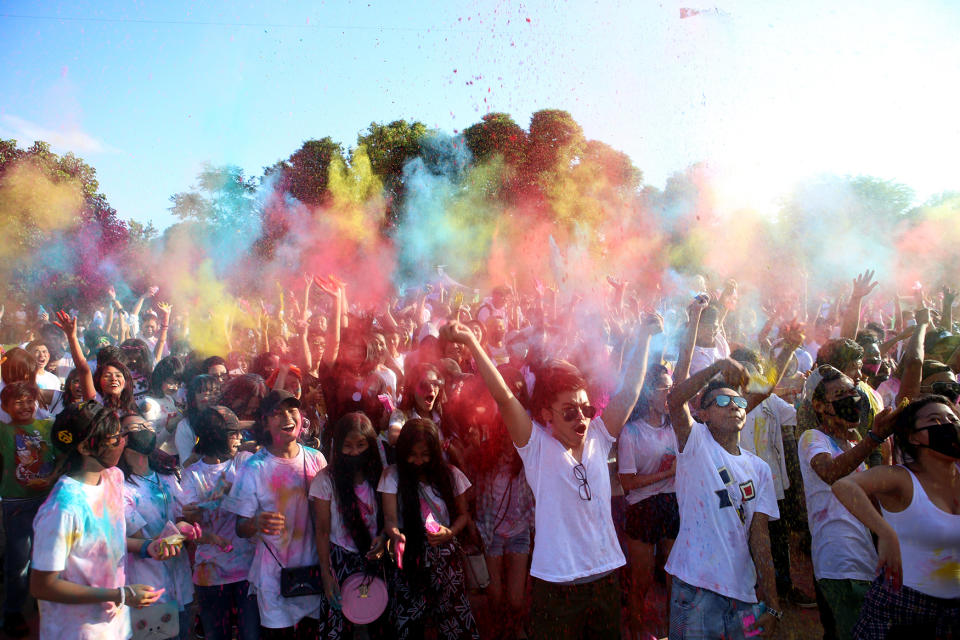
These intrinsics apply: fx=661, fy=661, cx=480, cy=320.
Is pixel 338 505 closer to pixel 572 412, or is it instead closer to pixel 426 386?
pixel 426 386

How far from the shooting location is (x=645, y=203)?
834 inches

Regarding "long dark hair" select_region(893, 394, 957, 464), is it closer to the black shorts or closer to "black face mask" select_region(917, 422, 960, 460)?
"black face mask" select_region(917, 422, 960, 460)

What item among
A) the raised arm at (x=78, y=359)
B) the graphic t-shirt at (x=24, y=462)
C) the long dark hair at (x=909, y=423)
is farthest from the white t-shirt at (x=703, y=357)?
the graphic t-shirt at (x=24, y=462)

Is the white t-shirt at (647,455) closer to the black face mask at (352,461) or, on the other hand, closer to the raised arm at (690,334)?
the raised arm at (690,334)

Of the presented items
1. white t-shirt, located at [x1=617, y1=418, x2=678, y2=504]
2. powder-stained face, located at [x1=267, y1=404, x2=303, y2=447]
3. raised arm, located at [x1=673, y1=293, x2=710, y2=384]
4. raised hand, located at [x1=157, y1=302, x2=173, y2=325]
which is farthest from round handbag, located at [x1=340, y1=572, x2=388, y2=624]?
raised hand, located at [x1=157, y1=302, x2=173, y2=325]

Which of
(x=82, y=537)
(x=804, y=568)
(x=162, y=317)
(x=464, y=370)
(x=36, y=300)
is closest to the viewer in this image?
(x=82, y=537)

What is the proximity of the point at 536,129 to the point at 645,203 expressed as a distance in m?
5.85

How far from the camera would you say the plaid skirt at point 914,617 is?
8.30 ft

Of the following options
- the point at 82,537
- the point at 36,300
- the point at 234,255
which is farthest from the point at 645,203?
the point at 82,537

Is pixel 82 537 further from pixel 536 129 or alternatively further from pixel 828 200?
pixel 536 129

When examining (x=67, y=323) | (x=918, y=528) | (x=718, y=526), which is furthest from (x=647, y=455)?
(x=67, y=323)

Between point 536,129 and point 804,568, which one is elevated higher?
point 536,129

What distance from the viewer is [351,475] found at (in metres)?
3.15

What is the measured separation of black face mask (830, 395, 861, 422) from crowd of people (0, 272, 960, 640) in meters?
0.01
